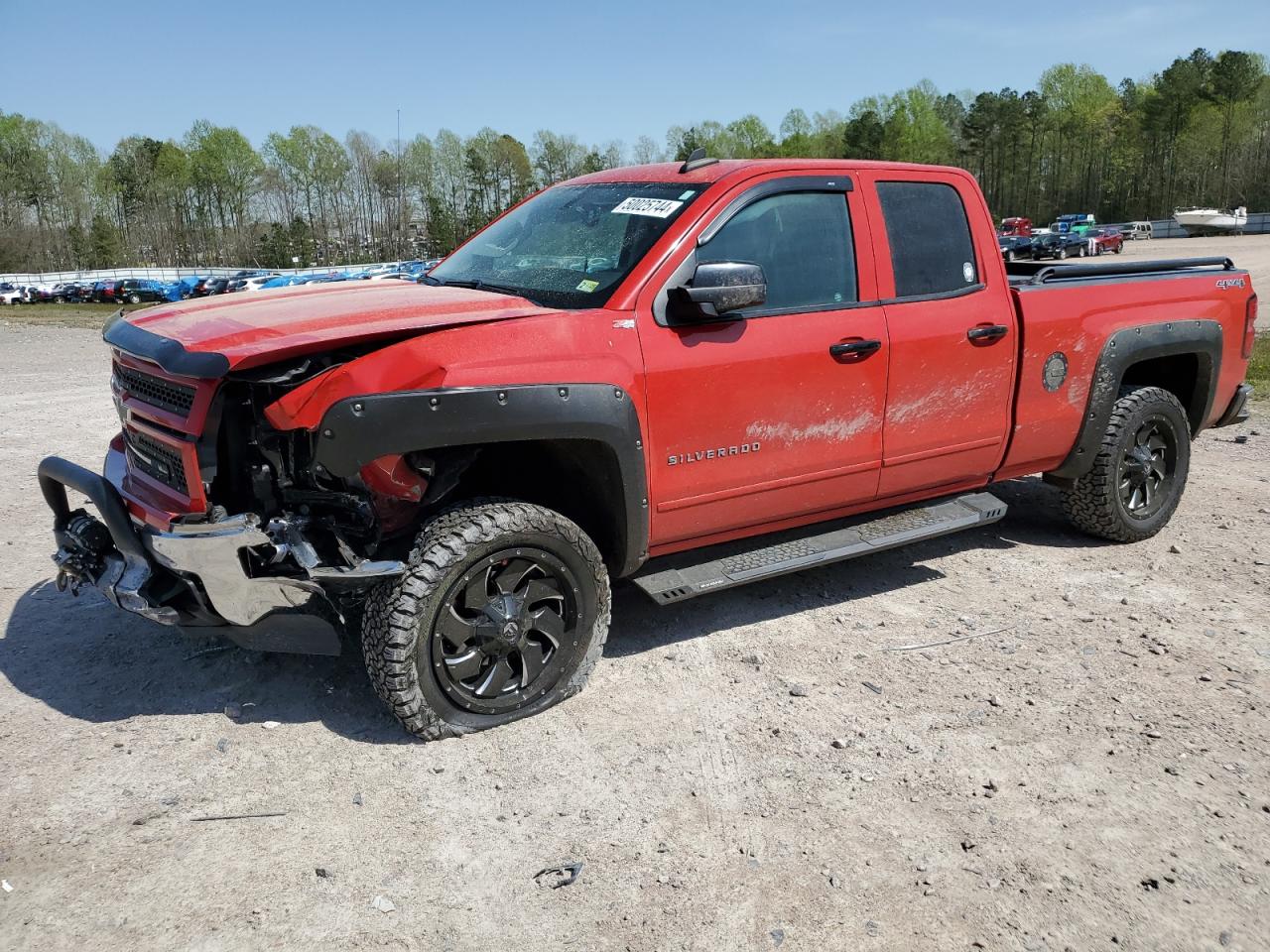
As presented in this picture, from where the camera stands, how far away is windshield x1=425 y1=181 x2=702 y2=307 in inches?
155

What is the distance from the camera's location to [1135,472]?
18.6 feet

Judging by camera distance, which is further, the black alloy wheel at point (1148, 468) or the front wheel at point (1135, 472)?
the black alloy wheel at point (1148, 468)

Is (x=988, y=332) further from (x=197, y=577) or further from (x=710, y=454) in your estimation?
(x=197, y=577)

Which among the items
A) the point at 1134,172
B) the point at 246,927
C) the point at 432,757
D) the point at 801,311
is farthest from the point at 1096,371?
the point at 1134,172

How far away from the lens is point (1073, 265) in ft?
18.1

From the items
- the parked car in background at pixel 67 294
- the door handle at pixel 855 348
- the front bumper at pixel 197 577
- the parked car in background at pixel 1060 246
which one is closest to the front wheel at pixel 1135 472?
the door handle at pixel 855 348

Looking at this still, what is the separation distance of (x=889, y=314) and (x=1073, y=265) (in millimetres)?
1770

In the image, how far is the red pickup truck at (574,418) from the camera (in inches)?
130

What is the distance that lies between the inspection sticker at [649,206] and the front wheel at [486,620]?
132cm

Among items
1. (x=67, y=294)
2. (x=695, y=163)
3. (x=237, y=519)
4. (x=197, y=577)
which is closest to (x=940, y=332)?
(x=695, y=163)

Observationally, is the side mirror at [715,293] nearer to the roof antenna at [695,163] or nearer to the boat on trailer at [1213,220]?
the roof antenna at [695,163]

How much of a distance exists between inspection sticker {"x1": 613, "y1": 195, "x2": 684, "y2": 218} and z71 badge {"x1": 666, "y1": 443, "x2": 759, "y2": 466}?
37.9 inches

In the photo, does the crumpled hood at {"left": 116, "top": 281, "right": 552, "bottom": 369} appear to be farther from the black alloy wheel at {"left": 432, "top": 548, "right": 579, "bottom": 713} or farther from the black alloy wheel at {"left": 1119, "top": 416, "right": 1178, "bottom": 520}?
the black alloy wheel at {"left": 1119, "top": 416, "right": 1178, "bottom": 520}

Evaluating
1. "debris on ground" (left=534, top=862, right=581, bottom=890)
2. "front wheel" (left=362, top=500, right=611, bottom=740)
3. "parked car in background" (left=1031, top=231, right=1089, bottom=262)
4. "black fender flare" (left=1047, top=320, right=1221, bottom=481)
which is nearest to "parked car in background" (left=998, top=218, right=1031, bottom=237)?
"parked car in background" (left=1031, top=231, right=1089, bottom=262)
